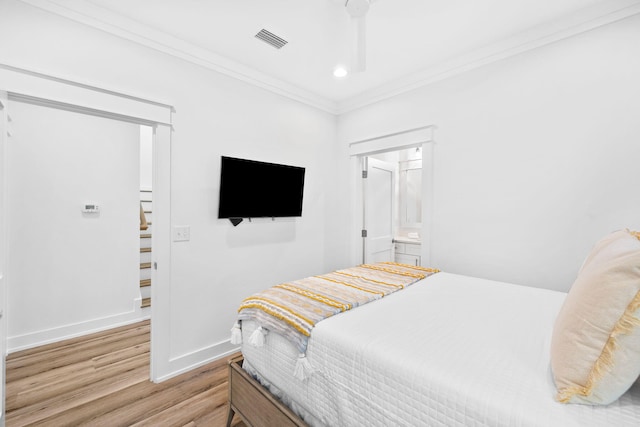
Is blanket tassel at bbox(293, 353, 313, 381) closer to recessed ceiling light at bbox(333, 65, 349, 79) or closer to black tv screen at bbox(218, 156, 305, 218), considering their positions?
black tv screen at bbox(218, 156, 305, 218)

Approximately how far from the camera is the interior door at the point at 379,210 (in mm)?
3559

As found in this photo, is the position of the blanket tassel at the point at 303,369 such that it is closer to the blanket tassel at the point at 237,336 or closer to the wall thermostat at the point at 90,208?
the blanket tassel at the point at 237,336

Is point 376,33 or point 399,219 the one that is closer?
point 376,33

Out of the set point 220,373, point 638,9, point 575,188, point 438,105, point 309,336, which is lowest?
point 220,373

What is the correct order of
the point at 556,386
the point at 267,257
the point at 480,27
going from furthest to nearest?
the point at 267,257 → the point at 480,27 → the point at 556,386

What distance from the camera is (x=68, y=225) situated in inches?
117

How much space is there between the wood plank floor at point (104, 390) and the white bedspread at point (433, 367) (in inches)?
28.1

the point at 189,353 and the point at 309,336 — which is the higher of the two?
the point at 309,336

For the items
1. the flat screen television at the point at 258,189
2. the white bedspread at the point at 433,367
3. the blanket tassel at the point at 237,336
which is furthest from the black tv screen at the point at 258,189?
the white bedspread at the point at 433,367

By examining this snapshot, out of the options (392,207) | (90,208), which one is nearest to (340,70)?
(392,207)

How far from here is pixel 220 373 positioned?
2.35 meters

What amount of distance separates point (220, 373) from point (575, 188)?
303cm

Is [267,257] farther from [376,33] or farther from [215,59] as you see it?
[376,33]

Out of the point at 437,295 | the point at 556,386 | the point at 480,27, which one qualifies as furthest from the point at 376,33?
the point at 556,386
